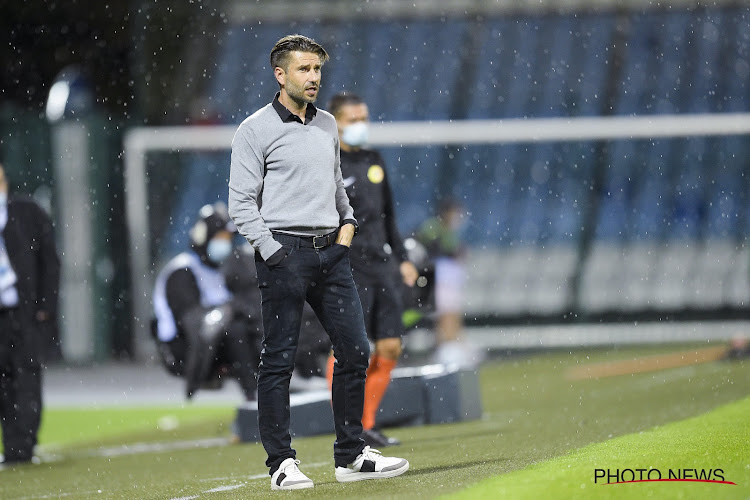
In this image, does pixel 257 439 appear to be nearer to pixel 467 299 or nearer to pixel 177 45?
pixel 467 299

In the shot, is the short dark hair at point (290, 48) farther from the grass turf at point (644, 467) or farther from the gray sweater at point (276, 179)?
the grass turf at point (644, 467)

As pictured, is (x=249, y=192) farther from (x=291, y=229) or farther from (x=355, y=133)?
(x=355, y=133)

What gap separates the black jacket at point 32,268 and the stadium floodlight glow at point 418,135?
773 cm

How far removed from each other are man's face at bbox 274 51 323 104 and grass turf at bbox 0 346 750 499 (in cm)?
156

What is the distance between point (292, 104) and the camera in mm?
5160

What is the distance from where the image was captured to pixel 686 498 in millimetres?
4324

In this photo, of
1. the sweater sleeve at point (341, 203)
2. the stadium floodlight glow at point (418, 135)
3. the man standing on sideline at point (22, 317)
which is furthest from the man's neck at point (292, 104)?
the stadium floodlight glow at point (418, 135)

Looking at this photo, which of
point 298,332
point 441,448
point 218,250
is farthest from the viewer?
point 218,250

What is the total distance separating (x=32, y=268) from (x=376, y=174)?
2.68 metres

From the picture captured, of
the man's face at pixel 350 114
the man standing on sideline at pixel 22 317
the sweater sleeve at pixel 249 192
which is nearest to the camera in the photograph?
the sweater sleeve at pixel 249 192

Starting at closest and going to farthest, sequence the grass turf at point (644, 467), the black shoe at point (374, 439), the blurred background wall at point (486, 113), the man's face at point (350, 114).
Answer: the grass turf at point (644, 467) < the man's face at point (350, 114) < the black shoe at point (374, 439) < the blurred background wall at point (486, 113)

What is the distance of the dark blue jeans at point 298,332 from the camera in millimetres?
5152

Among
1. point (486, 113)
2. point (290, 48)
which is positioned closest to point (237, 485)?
point (290, 48)

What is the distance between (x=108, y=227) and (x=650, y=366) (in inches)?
317
